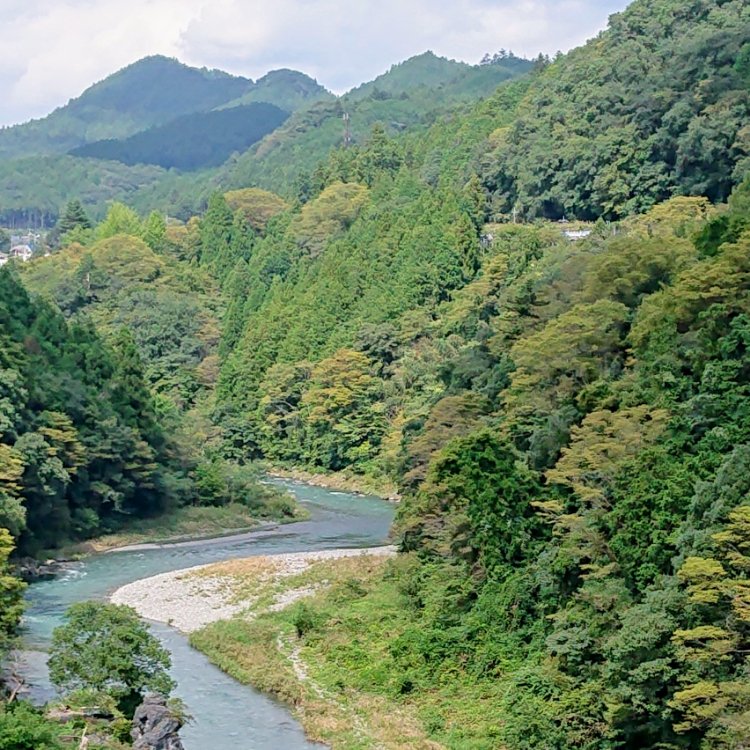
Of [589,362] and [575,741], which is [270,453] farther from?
[575,741]

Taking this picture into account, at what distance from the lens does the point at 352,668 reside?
109 feet

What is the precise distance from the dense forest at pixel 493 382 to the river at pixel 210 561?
2432mm

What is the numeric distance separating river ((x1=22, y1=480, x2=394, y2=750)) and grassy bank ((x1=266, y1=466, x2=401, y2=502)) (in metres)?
0.86

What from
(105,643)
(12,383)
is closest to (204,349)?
(12,383)

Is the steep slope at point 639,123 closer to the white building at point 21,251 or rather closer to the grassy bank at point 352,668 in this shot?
the grassy bank at point 352,668

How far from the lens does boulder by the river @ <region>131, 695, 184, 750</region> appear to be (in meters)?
25.6

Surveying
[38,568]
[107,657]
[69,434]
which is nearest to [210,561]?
[38,568]

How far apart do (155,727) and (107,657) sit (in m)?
1.96

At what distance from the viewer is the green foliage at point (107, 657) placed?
27.3 metres

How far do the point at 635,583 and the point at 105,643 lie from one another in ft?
34.5

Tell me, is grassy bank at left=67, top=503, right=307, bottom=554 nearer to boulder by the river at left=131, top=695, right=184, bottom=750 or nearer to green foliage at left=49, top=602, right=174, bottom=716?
green foliage at left=49, top=602, right=174, bottom=716

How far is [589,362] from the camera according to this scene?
3934 centimetres

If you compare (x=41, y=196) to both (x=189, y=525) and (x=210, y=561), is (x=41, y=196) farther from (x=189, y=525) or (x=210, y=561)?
(x=210, y=561)

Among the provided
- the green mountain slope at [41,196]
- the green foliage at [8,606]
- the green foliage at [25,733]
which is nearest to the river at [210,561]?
the green foliage at [8,606]
